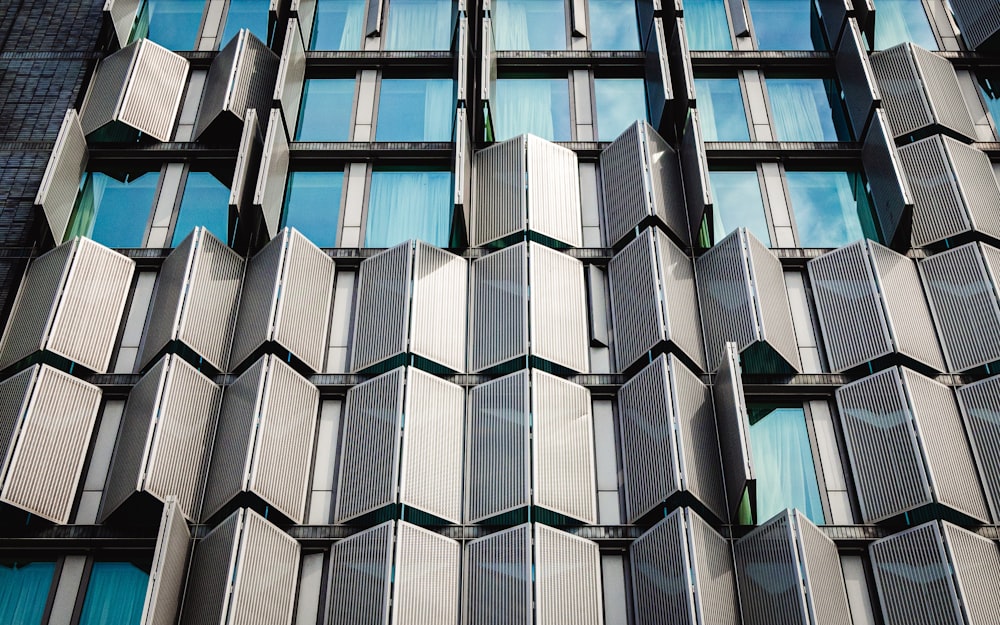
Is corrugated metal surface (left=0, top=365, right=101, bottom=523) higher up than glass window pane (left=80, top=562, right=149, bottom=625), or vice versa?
corrugated metal surface (left=0, top=365, right=101, bottom=523)

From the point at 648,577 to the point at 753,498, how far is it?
2.89 m

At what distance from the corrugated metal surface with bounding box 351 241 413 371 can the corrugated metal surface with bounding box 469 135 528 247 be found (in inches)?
91.2

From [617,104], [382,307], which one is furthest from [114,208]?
[617,104]

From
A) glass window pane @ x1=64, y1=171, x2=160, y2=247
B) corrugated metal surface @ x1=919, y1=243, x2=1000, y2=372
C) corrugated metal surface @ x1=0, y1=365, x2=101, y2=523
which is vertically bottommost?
corrugated metal surface @ x1=0, y1=365, x2=101, y2=523

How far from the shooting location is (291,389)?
26609mm

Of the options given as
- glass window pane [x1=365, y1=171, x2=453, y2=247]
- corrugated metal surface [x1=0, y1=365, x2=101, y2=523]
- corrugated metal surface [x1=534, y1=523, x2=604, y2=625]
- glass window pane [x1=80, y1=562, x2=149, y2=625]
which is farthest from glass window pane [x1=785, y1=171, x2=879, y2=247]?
corrugated metal surface [x1=0, y1=365, x2=101, y2=523]

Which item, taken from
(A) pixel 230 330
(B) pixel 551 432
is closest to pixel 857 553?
(B) pixel 551 432

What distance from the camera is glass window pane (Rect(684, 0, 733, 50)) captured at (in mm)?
35500

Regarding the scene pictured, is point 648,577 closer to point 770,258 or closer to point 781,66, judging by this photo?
point 770,258

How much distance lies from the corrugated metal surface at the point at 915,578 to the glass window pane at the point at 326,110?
18.7 metres

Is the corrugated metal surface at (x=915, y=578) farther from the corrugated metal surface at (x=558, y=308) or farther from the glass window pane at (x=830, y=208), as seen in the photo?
the glass window pane at (x=830, y=208)

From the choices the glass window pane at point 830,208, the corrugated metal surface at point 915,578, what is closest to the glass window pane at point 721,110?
the glass window pane at point 830,208

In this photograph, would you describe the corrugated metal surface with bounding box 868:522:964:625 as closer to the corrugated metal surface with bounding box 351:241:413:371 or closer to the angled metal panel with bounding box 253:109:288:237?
the corrugated metal surface with bounding box 351:241:413:371

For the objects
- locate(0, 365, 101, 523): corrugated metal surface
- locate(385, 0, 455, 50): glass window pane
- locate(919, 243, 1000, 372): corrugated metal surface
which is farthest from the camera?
locate(385, 0, 455, 50): glass window pane
